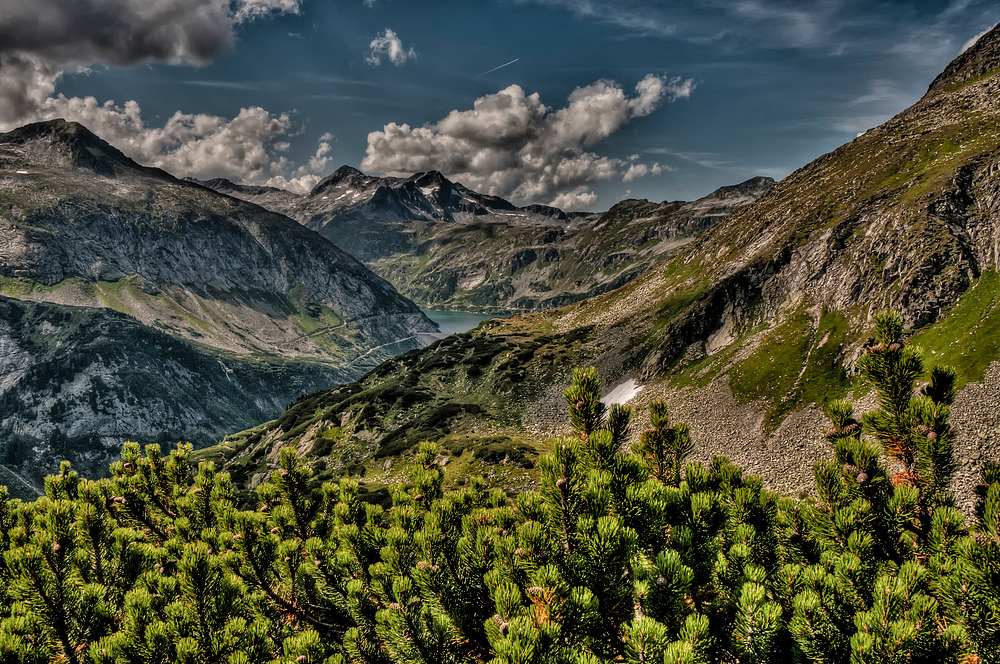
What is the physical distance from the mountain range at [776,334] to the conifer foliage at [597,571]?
116 ft

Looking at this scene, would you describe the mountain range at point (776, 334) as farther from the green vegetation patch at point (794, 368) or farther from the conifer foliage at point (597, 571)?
the conifer foliage at point (597, 571)

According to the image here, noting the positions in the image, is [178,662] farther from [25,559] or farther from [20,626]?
[25,559]

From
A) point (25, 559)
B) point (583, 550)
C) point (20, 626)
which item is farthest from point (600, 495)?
point (25, 559)

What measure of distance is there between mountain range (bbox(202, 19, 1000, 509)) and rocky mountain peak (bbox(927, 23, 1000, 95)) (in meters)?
0.45

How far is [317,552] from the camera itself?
25.9 ft

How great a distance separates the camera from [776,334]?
2847 inches

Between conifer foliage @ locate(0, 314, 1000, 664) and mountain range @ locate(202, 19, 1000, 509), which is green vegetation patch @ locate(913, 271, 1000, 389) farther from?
conifer foliage @ locate(0, 314, 1000, 664)

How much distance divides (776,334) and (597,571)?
259ft

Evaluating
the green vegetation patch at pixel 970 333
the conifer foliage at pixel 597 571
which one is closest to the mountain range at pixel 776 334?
the green vegetation patch at pixel 970 333

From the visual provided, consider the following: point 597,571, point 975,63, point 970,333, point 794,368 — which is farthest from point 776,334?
point 975,63

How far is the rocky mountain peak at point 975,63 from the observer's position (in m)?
110

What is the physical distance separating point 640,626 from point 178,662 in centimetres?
515

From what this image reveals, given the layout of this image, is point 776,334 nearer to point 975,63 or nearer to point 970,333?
point 970,333

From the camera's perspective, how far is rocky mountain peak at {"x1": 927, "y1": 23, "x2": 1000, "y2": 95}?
110406mm
